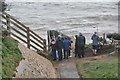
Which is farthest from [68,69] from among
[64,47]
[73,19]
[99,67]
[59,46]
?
[73,19]

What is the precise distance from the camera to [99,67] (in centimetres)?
1529

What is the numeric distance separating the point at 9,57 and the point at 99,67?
3.66m

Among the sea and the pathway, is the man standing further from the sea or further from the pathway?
the sea

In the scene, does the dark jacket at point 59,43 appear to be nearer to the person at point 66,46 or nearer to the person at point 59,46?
the person at point 59,46

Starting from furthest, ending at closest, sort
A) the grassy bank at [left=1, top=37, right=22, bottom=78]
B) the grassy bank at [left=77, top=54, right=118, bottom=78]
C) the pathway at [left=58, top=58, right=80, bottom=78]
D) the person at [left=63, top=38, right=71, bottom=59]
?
the person at [left=63, top=38, right=71, bottom=59] < the pathway at [left=58, top=58, right=80, bottom=78] < the grassy bank at [left=77, top=54, right=118, bottom=78] < the grassy bank at [left=1, top=37, right=22, bottom=78]

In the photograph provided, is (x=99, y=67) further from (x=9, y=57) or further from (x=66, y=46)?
(x=9, y=57)

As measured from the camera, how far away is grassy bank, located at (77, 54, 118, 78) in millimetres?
14059

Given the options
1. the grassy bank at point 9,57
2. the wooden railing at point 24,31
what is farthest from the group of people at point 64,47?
the grassy bank at point 9,57

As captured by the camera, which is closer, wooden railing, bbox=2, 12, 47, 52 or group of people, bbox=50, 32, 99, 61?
wooden railing, bbox=2, 12, 47, 52

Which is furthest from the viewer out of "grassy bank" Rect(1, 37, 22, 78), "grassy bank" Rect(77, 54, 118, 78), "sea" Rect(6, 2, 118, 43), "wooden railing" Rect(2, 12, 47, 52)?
"sea" Rect(6, 2, 118, 43)

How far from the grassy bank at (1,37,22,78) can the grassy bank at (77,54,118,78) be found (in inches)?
101

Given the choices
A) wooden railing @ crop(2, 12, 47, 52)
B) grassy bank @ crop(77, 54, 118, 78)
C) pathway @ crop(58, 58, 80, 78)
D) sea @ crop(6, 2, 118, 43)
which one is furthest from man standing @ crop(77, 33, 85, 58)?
sea @ crop(6, 2, 118, 43)

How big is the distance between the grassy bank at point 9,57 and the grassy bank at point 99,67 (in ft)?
8.38

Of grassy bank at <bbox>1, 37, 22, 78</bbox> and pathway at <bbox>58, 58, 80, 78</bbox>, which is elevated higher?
grassy bank at <bbox>1, 37, 22, 78</bbox>
